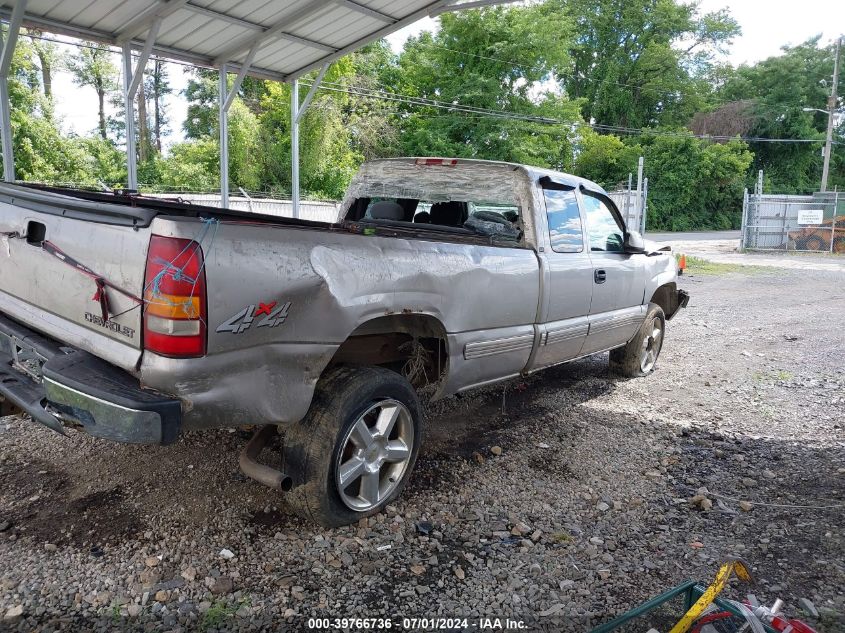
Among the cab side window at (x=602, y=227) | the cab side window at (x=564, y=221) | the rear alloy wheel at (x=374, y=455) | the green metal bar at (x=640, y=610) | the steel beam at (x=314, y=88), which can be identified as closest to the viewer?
the green metal bar at (x=640, y=610)

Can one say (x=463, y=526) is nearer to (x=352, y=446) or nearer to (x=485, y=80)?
(x=352, y=446)

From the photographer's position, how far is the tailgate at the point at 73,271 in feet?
8.45

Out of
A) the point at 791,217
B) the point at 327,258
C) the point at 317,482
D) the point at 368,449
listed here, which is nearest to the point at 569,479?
the point at 368,449

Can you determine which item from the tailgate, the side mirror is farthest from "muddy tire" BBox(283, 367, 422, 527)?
the side mirror

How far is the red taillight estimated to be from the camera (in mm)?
2447

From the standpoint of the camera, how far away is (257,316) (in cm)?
266

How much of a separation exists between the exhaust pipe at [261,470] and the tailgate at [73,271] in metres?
0.80

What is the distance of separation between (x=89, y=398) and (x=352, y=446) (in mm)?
1298

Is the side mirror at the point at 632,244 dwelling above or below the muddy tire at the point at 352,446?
above

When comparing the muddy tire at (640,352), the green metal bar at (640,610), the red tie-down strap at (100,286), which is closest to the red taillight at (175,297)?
the red tie-down strap at (100,286)

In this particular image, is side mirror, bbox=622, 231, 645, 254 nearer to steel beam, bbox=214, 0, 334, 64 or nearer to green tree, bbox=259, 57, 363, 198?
steel beam, bbox=214, 0, 334, 64

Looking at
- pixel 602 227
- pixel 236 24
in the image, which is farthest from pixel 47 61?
pixel 602 227

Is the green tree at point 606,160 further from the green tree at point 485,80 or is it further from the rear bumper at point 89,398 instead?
the rear bumper at point 89,398

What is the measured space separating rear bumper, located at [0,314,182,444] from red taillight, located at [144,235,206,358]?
0.74 feet
